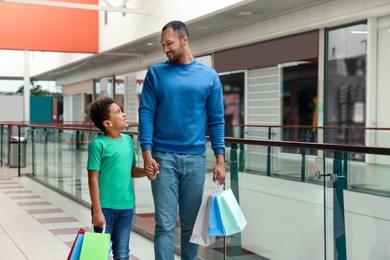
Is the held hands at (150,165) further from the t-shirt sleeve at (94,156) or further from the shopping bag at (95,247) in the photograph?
the shopping bag at (95,247)

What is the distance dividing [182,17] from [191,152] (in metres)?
11.6

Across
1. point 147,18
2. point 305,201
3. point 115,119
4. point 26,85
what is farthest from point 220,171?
point 26,85

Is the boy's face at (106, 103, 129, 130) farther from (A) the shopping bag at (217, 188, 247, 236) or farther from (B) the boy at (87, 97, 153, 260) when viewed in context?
(A) the shopping bag at (217, 188, 247, 236)

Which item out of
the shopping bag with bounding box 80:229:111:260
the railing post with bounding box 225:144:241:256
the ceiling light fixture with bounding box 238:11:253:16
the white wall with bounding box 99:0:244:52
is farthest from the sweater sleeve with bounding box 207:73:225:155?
the ceiling light fixture with bounding box 238:11:253:16

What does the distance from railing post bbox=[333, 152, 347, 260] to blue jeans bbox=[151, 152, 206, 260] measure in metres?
0.67

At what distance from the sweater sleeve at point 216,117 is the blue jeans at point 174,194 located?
0.10m

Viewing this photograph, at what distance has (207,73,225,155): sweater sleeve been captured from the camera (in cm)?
302

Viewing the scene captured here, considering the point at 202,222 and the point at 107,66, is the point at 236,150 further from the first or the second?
the point at 107,66

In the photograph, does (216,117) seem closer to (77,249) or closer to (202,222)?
(202,222)

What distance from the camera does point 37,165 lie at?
35.7ft

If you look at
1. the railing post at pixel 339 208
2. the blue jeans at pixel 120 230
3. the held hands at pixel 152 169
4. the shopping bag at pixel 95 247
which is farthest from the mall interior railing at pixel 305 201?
the shopping bag at pixel 95 247

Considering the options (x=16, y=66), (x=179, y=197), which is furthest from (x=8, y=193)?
(x=16, y=66)

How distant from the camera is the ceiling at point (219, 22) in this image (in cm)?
1192

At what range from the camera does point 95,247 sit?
261 cm
